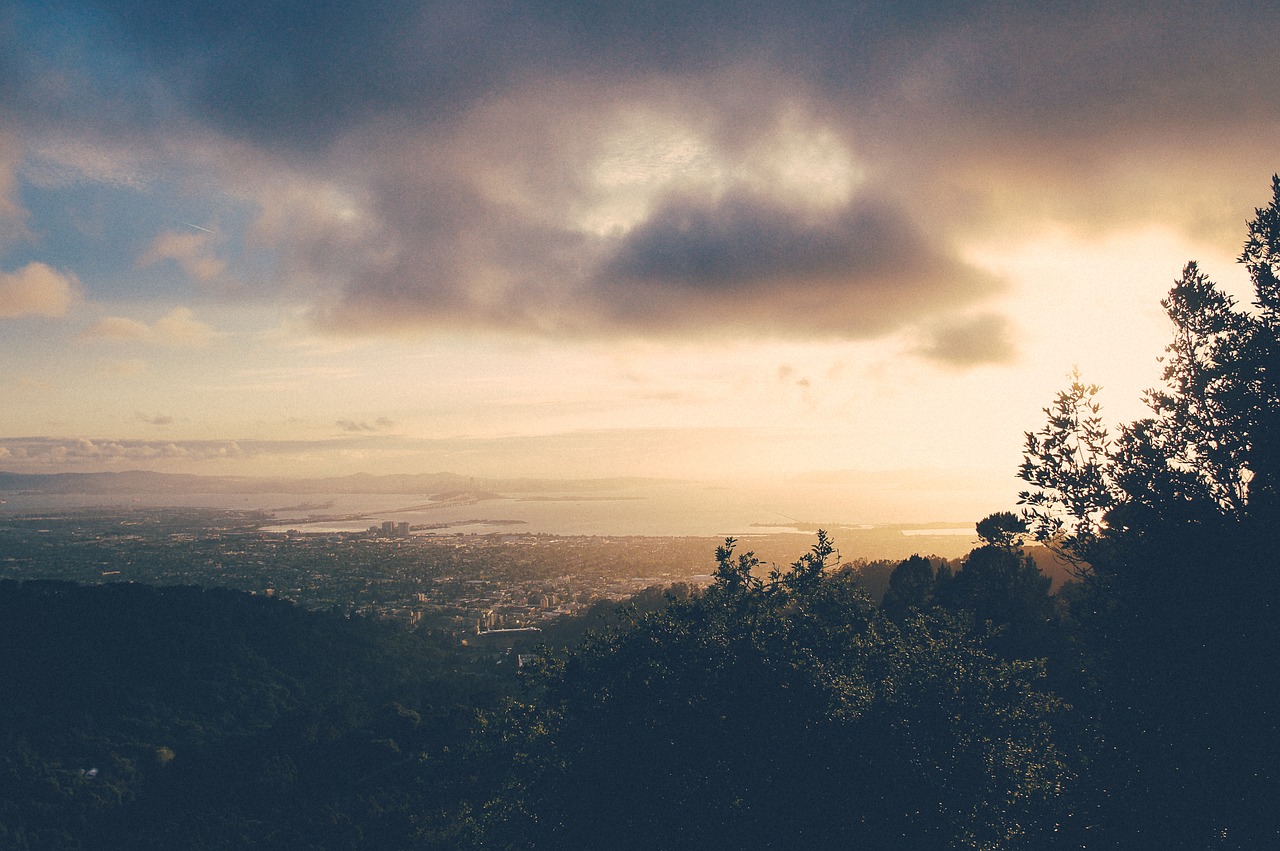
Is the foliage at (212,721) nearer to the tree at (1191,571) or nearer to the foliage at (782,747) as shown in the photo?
the foliage at (782,747)

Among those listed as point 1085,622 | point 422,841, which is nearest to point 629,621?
point 1085,622

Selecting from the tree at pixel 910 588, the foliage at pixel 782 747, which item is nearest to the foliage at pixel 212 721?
the foliage at pixel 782 747

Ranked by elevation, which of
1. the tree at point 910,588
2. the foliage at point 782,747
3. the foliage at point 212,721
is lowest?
the foliage at point 212,721

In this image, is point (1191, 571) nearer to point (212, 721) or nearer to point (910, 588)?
point (910, 588)

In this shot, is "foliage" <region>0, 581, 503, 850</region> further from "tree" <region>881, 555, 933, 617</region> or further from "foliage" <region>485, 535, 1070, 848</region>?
"tree" <region>881, 555, 933, 617</region>

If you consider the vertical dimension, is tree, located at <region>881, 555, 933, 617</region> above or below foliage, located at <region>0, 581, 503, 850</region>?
above

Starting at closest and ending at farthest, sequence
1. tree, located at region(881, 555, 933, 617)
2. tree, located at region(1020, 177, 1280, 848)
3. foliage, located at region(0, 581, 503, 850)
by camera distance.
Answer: tree, located at region(1020, 177, 1280, 848)
foliage, located at region(0, 581, 503, 850)
tree, located at region(881, 555, 933, 617)

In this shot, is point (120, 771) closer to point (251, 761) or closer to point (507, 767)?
point (251, 761)

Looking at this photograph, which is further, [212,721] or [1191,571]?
[212,721]

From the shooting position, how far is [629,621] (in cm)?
1798

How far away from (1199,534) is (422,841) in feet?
95.6

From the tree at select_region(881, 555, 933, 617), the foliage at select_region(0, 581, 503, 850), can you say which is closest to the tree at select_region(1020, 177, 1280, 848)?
the tree at select_region(881, 555, 933, 617)

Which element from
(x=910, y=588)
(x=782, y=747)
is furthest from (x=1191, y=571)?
(x=910, y=588)

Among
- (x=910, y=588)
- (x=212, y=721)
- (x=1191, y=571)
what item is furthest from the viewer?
(x=212, y=721)
